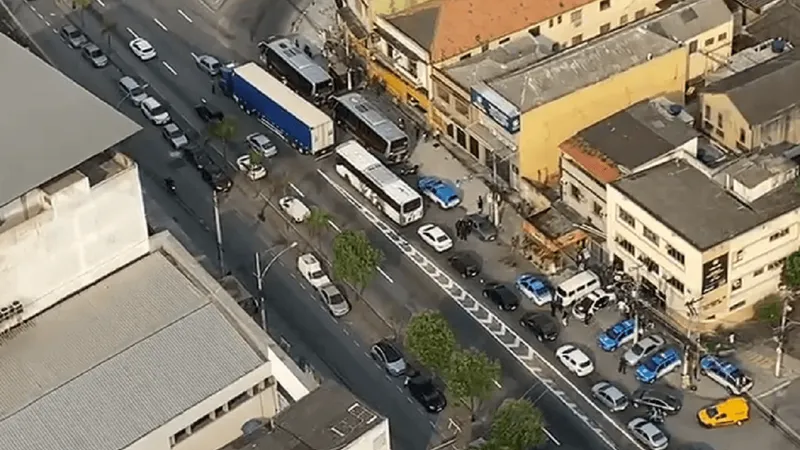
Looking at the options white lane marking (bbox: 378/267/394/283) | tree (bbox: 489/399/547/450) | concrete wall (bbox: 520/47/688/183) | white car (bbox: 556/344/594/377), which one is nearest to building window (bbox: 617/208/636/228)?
white car (bbox: 556/344/594/377)

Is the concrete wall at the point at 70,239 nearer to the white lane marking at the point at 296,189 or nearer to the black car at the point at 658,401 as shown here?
the white lane marking at the point at 296,189

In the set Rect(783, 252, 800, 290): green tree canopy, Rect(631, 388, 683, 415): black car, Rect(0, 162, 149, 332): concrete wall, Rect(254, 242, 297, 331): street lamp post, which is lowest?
Rect(631, 388, 683, 415): black car

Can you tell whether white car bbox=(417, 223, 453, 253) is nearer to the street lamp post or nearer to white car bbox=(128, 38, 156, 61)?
the street lamp post

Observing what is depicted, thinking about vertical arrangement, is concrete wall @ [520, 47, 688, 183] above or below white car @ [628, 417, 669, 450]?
above

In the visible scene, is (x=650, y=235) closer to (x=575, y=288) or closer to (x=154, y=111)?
(x=575, y=288)

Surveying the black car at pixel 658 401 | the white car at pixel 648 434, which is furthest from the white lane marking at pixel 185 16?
the white car at pixel 648 434

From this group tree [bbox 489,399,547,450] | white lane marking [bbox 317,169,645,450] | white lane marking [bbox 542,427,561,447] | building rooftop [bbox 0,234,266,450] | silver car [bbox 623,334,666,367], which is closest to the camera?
building rooftop [bbox 0,234,266,450]

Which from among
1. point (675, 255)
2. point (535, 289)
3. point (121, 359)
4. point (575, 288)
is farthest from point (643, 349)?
point (121, 359)
